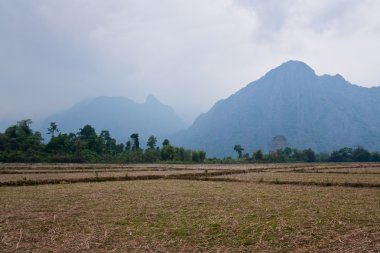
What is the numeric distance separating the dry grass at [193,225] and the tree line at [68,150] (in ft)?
207

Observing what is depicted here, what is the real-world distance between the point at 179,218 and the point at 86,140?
87.9 metres

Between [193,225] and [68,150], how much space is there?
80483mm

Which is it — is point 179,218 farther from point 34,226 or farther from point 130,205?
point 34,226

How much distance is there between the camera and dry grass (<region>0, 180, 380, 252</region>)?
9.64 metres

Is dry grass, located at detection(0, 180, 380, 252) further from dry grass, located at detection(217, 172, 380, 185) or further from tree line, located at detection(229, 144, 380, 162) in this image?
tree line, located at detection(229, 144, 380, 162)

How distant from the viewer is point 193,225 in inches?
468

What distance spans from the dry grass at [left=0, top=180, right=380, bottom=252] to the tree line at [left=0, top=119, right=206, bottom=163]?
2485 inches

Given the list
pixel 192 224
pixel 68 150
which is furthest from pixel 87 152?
pixel 192 224

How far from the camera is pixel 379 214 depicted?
13.0 m

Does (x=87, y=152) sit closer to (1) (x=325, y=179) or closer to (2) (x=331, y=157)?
(1) (x=325, y=179)

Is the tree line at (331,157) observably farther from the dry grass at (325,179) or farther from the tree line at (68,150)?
the dry grass at (325,179)

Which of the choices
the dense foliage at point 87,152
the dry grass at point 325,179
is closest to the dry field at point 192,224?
the dry grass at point 325,179

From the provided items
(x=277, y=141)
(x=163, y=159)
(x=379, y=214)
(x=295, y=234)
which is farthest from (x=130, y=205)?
(x=277, y=141)

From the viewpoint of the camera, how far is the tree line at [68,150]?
76.4 meters
